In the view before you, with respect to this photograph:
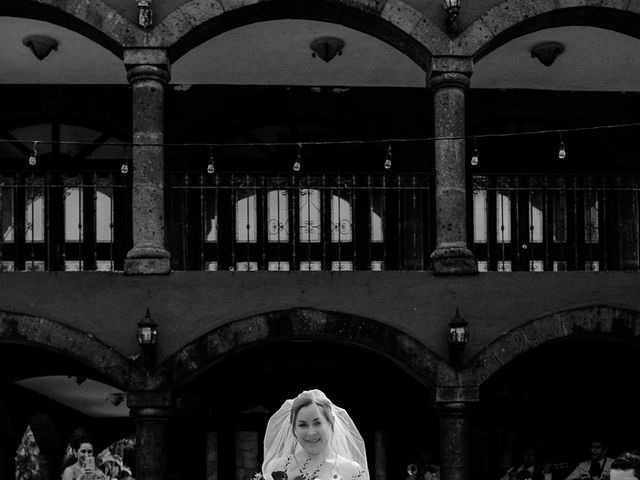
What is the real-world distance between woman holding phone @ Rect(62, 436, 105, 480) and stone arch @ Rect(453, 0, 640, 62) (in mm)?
5440

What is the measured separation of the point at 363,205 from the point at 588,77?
123 inches

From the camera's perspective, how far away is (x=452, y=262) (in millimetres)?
14586

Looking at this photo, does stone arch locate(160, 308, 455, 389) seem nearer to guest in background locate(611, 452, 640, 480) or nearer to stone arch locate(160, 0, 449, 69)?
stone arch locate(160, 0, 449, 69)

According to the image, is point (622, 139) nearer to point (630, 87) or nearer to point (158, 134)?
point (630, 87)

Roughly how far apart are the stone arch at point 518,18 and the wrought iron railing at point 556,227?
2.55m

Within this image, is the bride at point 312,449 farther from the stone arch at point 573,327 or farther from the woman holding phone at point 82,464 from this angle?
the stone arch at point 573,327

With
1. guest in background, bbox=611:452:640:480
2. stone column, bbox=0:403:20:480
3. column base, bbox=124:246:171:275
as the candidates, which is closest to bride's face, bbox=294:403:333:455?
guest in background, bbox=611:452:640:480

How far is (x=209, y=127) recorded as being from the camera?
1783 centimetres

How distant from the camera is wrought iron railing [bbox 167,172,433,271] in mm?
17094

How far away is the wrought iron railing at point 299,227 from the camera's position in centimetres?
1709

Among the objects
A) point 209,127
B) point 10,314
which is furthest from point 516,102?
point 10,314

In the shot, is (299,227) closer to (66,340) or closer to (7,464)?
(66,340)

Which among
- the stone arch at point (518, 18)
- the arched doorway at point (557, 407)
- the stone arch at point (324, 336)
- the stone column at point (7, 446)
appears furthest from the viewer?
the stone column at point (7, 446)

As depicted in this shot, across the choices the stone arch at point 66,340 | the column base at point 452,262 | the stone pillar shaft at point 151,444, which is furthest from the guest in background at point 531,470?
the stone arch at point 66,340
